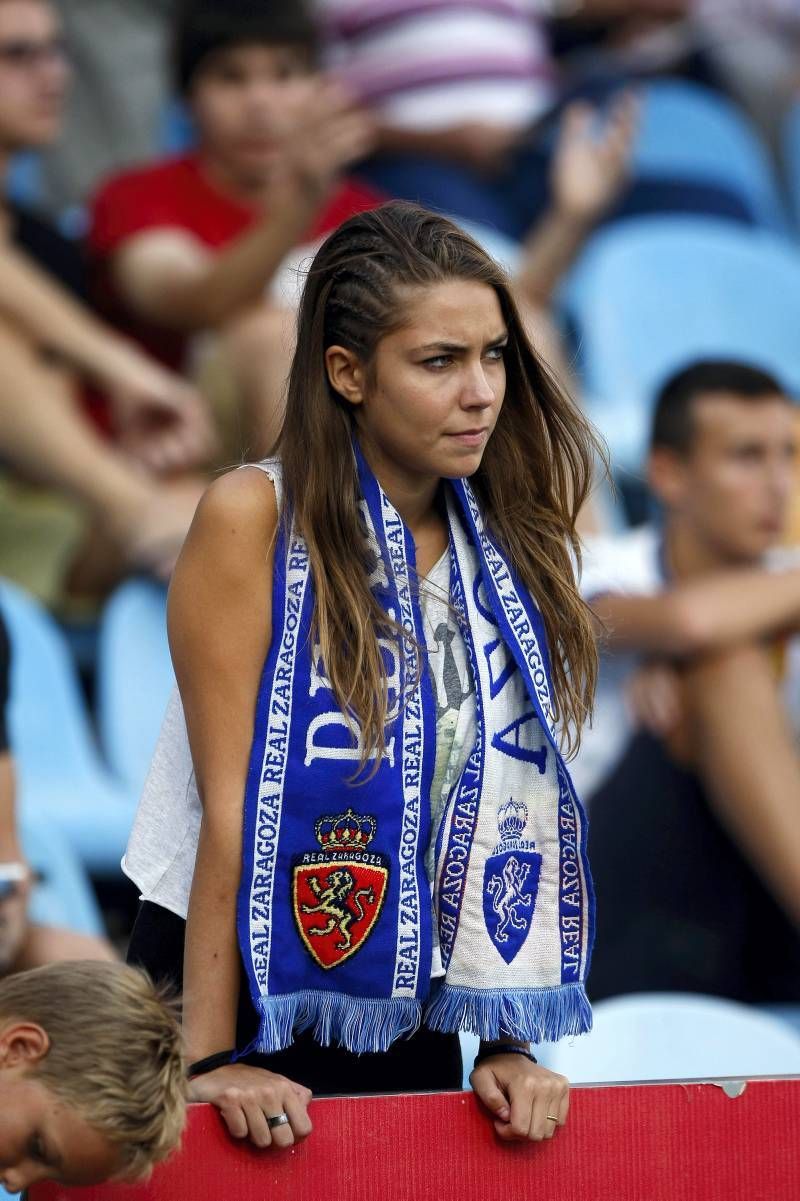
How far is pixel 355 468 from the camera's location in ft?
5.52

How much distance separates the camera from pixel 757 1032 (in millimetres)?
2545

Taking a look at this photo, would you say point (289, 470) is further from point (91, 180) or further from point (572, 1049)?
point (91, 180)

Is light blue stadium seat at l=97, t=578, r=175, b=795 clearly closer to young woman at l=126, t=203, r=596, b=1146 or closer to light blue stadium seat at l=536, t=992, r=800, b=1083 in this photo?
light blue stadium seat at l=536, t=992, r=800, b=1083

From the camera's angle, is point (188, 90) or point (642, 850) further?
point (188, 90)

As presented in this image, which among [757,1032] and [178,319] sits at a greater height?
[178,319]

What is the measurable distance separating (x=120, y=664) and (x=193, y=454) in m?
0.54

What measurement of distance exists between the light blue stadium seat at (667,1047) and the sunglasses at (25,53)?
2.49 metres

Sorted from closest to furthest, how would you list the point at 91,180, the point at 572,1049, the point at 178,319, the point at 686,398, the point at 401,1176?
the point at 401,1176 < the point at 572,1049 < the point at 686,398 < the point at 178,319 < the point at 91,180

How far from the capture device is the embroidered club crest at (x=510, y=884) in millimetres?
1643

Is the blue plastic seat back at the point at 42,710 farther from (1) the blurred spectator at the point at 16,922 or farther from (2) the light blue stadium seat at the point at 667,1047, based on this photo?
(2) the light blue stadium seat at the point at 667,1047

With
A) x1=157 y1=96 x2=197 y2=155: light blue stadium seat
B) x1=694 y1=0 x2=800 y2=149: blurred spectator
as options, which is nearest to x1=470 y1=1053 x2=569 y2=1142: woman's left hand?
x1=157 y1=96 x2=197 y2=155: light blue stadium seat

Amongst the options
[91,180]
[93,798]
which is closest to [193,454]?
[93,798]

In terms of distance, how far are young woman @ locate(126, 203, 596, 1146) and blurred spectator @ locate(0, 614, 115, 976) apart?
77 centimetres

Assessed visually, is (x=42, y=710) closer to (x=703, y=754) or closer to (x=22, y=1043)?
(x=703, y=754)
